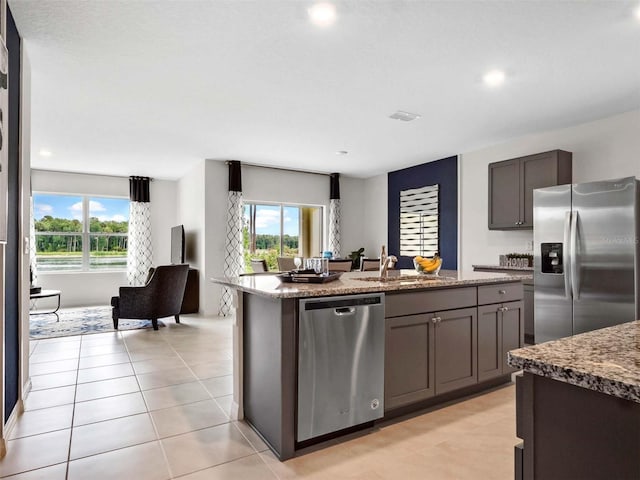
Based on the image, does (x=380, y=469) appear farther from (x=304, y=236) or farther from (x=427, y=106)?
(x=304, y=236)

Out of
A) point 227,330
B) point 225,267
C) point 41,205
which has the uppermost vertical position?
point 41,205

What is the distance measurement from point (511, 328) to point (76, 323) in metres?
5.85

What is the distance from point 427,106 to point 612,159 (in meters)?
2.11

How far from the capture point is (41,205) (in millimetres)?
7387

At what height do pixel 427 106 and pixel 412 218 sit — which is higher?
pixel 427 106

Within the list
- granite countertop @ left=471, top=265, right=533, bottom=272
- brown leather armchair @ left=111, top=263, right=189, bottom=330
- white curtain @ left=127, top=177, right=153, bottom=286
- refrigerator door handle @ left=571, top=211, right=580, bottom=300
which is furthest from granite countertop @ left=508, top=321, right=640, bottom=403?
white curtain @ left=127, top=177, right=153, bottom=286

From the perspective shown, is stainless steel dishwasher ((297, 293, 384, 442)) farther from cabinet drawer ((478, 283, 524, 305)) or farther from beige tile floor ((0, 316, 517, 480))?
cabinet drawer ((478, 283, 524, 305))

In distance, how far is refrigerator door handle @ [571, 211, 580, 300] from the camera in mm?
3736

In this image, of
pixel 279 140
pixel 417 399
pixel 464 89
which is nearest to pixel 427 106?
Result: pixel 464 89

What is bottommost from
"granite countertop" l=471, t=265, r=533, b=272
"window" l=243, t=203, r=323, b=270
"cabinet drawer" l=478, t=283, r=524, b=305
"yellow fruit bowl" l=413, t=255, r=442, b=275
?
"cabinet drawer" l=478, t=283, r=524, b=305

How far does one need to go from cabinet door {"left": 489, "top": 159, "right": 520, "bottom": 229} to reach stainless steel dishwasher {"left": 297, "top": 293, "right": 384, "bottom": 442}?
10.5 ft

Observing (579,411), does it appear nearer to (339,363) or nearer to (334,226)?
(339,363)

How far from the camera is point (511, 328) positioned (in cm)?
317

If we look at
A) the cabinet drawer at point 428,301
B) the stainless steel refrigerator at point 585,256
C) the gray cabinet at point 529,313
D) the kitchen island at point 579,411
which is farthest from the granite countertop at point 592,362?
the gray cabinet at point 529,313
